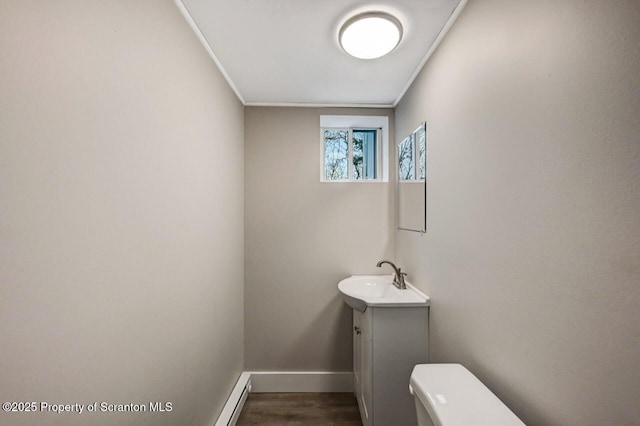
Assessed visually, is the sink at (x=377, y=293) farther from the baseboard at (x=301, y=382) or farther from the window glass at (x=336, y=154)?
the window glass at (x=336, y=154)

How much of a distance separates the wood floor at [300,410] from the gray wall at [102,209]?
0.68m

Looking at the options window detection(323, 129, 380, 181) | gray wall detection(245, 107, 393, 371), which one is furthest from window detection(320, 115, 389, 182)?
gray wall detection(245, 107, 393, 371)

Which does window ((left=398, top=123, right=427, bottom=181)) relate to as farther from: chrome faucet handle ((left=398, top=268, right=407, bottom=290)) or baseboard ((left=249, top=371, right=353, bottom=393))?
baseboard ((left=249, top=371, right=353, bottom=393))

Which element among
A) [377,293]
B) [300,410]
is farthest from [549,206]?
[300,410]

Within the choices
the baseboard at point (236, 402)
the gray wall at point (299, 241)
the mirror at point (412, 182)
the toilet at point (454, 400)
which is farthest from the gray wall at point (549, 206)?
the baseboard at point (236, 402)

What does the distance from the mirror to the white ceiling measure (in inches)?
18.7

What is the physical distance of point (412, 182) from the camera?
2.12 metres

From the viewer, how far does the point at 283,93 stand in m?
2.34

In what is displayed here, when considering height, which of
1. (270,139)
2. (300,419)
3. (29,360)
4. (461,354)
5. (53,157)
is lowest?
→ (300,419)

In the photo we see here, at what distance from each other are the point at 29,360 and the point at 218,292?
50.3 inches

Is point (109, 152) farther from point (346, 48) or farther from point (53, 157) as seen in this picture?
point (346, 48)

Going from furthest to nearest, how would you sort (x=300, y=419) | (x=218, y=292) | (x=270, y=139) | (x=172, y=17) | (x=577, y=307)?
1. (x=270, y=139)
2. (x=300, y=419)
3. (x=218, y=292)
4. (x=172, y=17)
5. (x=577, y=307)

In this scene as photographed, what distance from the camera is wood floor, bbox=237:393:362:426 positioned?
210 centimetres

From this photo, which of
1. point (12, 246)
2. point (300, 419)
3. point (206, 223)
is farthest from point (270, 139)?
point (300, 419)
